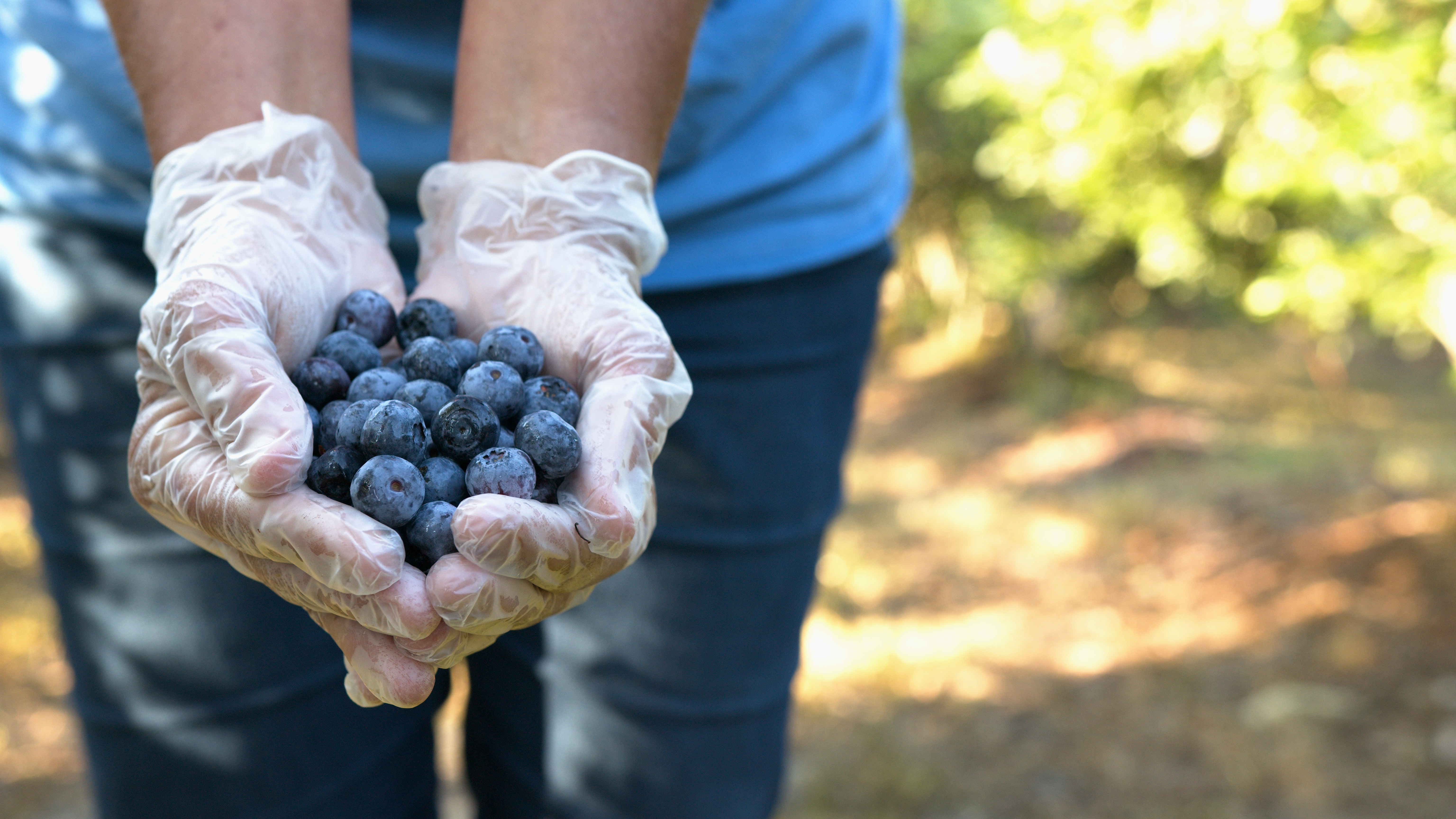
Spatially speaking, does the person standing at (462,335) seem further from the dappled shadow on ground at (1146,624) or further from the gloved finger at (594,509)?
the dappled shadow on ground at (1146,624)

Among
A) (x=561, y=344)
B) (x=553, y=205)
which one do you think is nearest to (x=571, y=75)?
(x=553, y=205)

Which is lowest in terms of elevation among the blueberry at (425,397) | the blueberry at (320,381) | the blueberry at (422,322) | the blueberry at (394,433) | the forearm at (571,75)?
the blueberry at (394,433)

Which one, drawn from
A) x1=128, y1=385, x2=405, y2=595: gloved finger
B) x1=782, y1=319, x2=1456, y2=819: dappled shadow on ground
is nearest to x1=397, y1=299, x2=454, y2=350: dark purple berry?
x1=128, y1=385, x2=405, y2=595: gloved finger

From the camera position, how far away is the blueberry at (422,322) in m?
1.04

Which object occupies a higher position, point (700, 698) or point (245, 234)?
point (245, 234)

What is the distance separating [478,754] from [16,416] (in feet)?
2.54

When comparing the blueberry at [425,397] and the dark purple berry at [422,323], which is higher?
the dark purple berry at [422,323]

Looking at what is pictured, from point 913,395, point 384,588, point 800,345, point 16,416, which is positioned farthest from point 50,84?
point 913,395

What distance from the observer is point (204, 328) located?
921mm

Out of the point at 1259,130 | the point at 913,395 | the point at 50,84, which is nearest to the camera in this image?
the point at 50,84

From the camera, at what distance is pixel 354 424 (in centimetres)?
90

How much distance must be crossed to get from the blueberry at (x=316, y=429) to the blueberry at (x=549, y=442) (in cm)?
20

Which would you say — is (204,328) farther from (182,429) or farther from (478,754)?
(478,754)

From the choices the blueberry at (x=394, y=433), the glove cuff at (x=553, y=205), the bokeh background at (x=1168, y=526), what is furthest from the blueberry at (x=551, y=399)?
the bokeh background at (x=1168, y=526)
